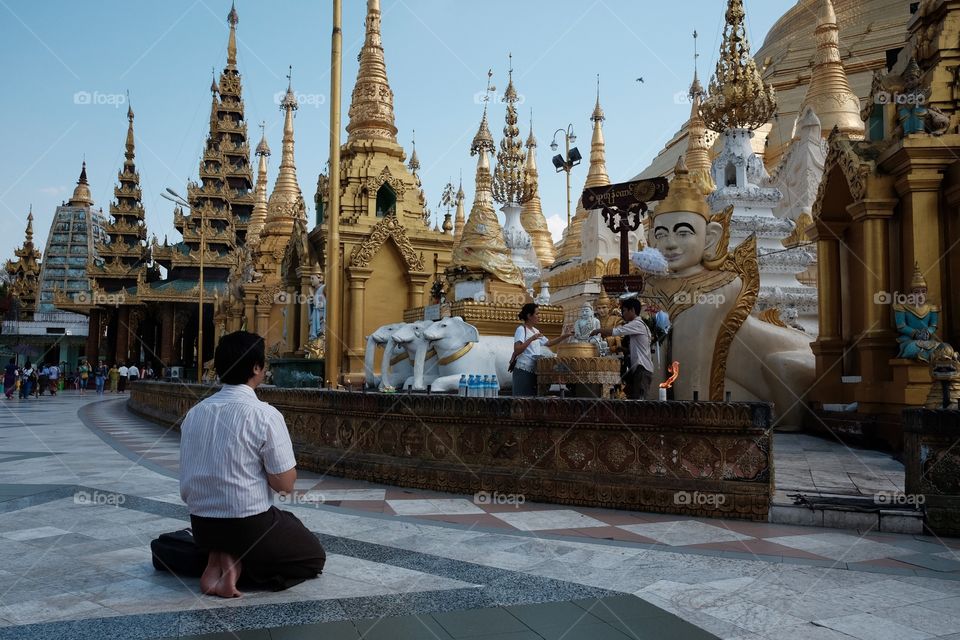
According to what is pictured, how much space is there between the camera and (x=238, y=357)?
3578mm

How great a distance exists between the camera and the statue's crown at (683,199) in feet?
31.4

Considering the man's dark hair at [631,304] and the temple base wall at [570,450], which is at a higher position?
the man's dark hair at [631,304]

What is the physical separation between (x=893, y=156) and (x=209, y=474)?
8477 mm

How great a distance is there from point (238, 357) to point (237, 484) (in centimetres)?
59

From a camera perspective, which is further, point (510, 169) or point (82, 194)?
point (82, 194)

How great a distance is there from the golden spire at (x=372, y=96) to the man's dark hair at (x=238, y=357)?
55.9 ft

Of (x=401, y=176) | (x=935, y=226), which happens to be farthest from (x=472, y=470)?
(x=401, y=176)

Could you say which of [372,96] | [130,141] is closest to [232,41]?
[130,141]

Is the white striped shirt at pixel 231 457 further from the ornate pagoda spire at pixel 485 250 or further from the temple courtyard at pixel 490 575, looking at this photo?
the ornate pagoda spire at pixel 485 250

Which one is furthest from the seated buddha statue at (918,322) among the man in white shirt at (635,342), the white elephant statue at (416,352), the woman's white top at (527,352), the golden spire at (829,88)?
the golden spire at (829,88)

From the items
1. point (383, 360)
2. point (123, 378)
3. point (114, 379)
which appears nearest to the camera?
point (383, 360)

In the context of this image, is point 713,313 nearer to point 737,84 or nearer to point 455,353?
point 455,353

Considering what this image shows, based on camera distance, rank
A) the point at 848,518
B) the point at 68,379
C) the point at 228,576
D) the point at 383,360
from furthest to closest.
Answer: the point at 68,379 < the point at 383,360 < the point at 848,518 < the point at 228,576

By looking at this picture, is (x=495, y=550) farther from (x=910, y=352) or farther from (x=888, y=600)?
(x=910, y=352)
